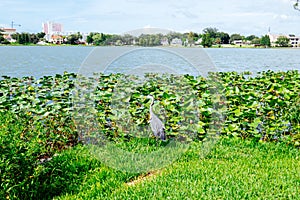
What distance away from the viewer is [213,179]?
324cm

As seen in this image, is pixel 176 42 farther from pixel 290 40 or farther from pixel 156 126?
pixel 290 40

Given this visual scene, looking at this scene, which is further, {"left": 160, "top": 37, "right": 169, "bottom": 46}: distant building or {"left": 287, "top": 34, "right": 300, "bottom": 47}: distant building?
{"left": 287, "top": 34, "right": 300, "bottom": 47}: distant building

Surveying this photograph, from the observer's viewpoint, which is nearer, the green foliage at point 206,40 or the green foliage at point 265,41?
the green foliage at point 206,40

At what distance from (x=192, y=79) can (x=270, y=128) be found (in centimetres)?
148

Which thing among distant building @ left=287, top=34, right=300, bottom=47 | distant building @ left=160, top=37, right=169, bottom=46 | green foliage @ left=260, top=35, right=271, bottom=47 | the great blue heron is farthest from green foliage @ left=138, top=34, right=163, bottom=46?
distant building @ left=287, top=34, right=300, bottom=47

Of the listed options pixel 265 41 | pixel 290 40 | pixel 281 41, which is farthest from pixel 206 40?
pixel 290 40

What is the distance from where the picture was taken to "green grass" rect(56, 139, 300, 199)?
2.95m

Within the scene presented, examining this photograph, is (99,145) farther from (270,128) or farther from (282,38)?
(282,38)

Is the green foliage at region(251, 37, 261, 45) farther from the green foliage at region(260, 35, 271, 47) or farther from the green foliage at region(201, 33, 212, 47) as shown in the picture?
the green foliage at region(201, 33, 212, 47)

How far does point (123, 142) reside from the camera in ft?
14.6

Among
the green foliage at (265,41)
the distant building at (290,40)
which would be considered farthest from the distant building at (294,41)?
the green foliage at (265,41)

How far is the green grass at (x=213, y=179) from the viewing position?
9.68ft

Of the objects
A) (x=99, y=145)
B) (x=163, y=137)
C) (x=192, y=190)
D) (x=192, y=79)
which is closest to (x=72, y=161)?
(x=99, y=145)

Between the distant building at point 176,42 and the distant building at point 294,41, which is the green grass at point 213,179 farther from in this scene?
the distant building at point 294,41
